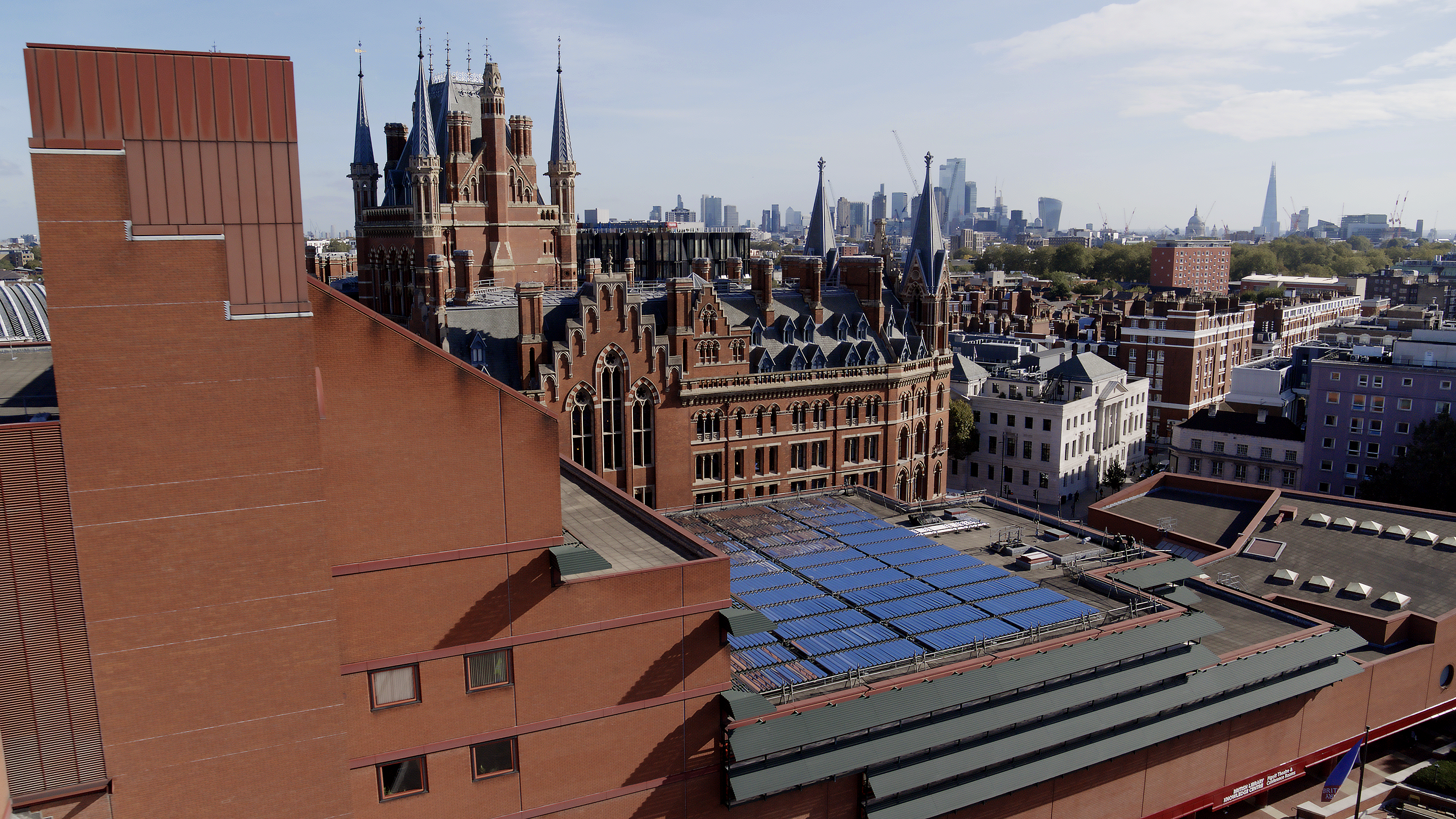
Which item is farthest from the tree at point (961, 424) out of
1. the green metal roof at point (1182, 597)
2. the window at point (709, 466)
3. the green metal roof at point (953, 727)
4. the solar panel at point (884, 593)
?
the green metal roof at point (953, 727)

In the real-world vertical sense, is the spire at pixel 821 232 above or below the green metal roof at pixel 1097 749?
above

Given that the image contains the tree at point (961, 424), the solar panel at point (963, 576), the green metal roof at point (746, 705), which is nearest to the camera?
the green metal roof at point (746, 705)

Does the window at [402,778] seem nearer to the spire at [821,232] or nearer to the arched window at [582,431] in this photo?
the arched window at [582,431]

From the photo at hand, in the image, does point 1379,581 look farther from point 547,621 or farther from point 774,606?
point 547,621

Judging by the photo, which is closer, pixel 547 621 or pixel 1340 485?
pixel 547 621

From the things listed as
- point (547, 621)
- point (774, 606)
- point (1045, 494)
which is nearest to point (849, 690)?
point (774, 606)

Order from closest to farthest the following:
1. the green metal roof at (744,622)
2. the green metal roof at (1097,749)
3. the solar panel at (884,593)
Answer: the green metal roof at (744,622) → the green metal roof at (1097,749) → the solar panel at (884,593)

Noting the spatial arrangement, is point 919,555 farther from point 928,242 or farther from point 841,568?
point 928,242
